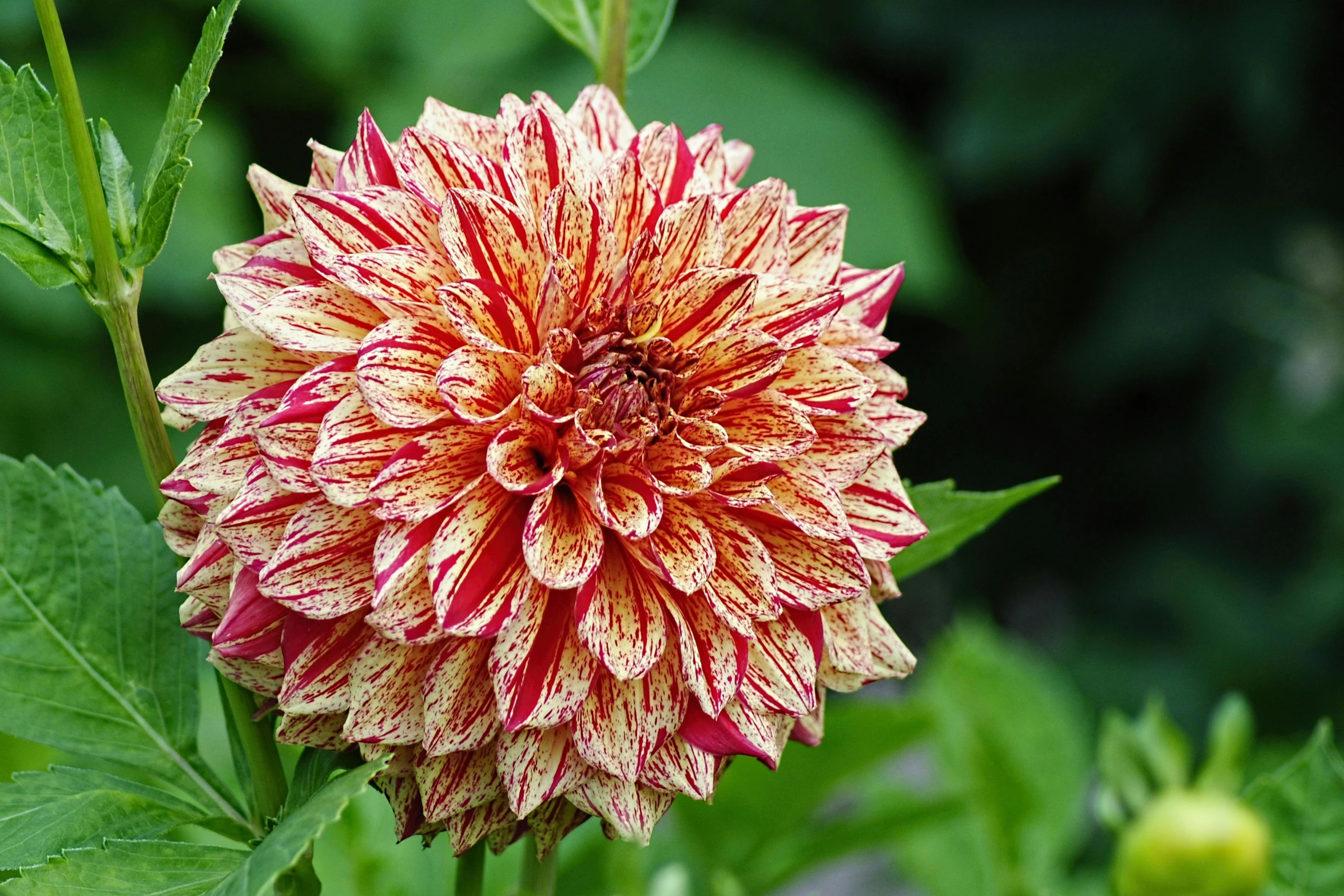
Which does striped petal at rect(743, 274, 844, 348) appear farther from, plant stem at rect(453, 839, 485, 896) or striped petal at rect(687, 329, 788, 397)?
plant stem at rect(453, 839, 485, 896)

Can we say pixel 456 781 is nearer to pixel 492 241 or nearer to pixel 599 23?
pixel 492 241

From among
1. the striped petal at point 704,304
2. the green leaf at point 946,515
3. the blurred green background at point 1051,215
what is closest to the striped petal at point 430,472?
the striped petal at point 704,304

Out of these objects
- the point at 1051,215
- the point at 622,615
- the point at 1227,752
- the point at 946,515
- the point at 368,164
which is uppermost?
the point at 368,164

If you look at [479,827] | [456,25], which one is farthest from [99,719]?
[456,25]

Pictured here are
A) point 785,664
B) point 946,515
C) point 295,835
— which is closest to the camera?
point 295,835

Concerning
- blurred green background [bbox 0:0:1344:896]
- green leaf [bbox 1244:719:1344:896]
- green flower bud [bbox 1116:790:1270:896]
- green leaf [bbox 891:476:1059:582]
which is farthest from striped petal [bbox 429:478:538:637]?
blurred green background [bbox 0:0:1344:896]

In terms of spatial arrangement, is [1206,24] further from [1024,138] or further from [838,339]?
[838,339]

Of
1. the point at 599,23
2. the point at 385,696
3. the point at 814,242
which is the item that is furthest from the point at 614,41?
the point at 385,696
